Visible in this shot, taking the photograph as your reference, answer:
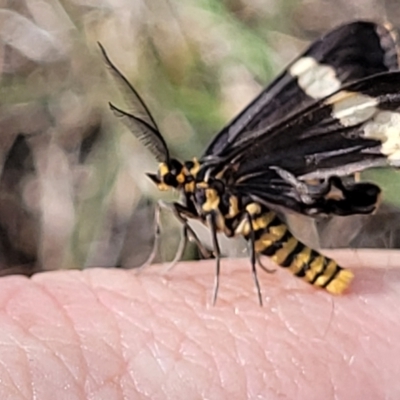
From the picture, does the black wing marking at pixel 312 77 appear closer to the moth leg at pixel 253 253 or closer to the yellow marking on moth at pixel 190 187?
the yellow marking on moth at pixel 190 187

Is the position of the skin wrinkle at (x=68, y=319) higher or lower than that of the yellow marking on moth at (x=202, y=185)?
lower

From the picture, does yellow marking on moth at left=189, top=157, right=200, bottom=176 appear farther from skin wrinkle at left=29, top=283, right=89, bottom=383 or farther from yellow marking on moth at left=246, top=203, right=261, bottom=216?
skin wrinkle at left=29, top=283, right=89, bottom=383

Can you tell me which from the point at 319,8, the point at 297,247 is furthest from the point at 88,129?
the point at 297,247

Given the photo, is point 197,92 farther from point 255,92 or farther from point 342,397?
point 342,397

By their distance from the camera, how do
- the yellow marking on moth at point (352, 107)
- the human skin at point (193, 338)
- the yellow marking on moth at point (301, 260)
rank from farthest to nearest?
1. the yellow marking on moth at point (301, 260)
2. the yellow marking on moth at point (352, 107)
3. the human skin at point (193, 338)

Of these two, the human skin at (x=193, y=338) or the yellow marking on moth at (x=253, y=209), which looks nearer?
the human skin at (x=193, y=338)

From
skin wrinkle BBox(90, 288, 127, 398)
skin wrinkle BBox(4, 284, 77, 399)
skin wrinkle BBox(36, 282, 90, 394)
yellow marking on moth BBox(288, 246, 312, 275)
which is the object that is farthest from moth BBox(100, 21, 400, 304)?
skin wrinkle BBox(4, 284, 77, 399)

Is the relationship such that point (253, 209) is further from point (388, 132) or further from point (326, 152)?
point (388, 132)

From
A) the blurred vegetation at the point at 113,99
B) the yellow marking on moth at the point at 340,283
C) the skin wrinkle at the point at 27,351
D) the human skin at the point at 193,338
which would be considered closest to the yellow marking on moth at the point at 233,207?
the human skin at the point at 193,338
